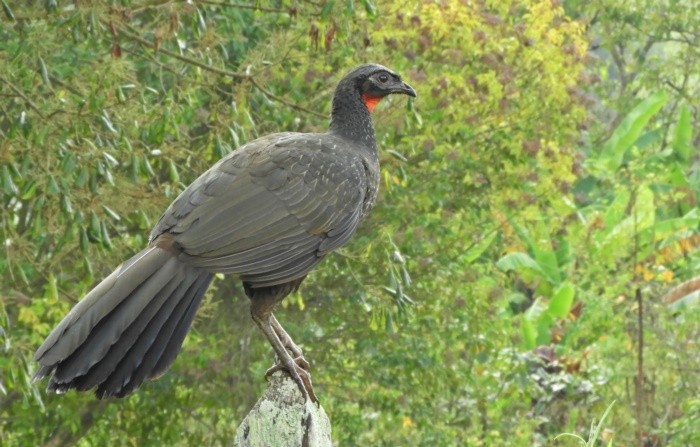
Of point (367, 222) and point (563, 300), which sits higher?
point (367, 222)

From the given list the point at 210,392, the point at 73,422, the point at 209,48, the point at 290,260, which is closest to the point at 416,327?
the point at 210,392

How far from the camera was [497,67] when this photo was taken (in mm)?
11000

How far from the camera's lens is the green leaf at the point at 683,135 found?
65.1 feet

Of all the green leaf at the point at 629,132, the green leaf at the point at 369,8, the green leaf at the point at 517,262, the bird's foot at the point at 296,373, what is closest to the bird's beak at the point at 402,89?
the green leaf at the point at 369,8

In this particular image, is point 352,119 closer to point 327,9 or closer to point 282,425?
point 327,9

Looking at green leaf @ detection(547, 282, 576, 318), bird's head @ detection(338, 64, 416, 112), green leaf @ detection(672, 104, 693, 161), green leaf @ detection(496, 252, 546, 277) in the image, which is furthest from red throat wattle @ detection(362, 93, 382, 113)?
green leaf @ detection(672, 104, 693, 161)

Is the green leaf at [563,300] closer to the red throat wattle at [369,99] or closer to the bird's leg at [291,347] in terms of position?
the red throat wattle at [369,99]

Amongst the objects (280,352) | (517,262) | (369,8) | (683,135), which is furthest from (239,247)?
(683,135)

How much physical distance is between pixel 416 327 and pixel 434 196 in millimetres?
1111

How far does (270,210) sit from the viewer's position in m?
4.77

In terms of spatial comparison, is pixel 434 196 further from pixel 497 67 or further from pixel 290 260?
pixel 290 260

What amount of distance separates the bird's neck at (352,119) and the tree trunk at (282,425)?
1.44 m

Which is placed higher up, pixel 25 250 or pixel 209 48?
pixel 209 48

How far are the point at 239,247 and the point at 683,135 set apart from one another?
53.9 feet
